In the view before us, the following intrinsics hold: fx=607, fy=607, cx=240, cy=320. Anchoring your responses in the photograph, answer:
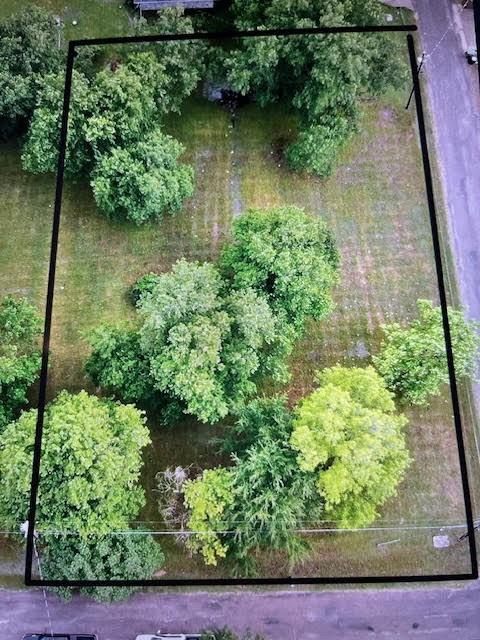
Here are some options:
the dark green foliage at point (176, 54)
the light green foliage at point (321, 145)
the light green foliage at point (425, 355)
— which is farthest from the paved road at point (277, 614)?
the dark green foliage at point (176, 54)

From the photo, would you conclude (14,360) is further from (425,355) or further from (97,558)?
(425,355)

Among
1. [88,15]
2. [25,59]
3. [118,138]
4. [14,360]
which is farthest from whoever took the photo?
[88,15]

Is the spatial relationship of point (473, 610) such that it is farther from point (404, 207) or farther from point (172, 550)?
point (404, 207)

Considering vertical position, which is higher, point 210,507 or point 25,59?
point 25,59

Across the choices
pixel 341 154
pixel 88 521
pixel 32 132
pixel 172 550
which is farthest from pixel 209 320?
pixel 341 154

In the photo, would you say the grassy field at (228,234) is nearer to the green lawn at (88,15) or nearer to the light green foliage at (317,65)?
the green lawn at (88,15)


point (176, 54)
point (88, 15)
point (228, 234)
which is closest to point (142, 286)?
point (228, 234)

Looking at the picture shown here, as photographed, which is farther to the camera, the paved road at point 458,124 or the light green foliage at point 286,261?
the paved road at point 458,124
